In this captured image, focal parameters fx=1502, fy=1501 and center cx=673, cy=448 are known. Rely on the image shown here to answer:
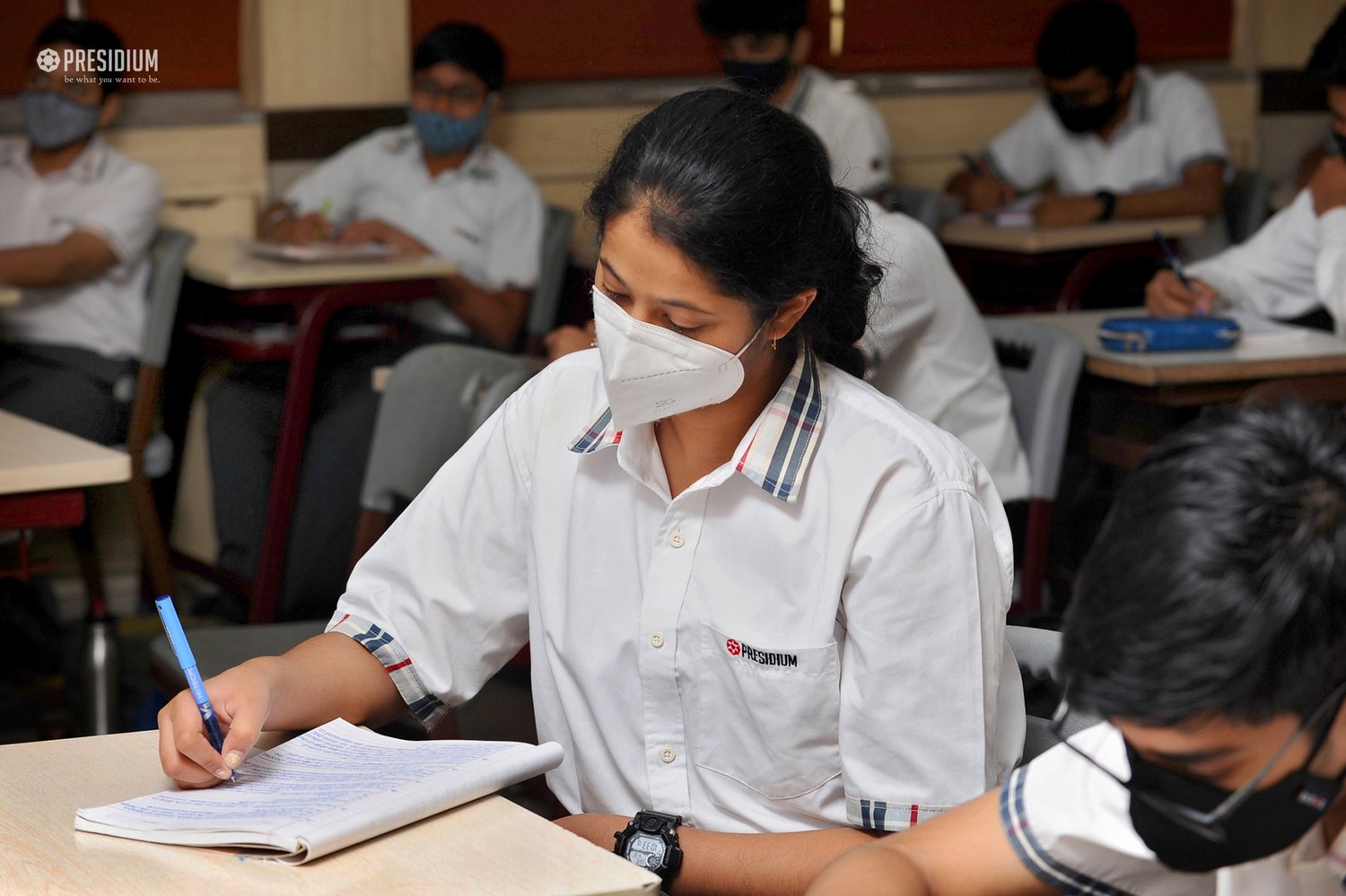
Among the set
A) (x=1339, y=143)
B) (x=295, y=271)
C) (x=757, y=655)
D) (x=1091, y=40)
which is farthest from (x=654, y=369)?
(x=1091, y=40)

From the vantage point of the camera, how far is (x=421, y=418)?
2158 millimetres

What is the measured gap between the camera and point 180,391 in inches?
160

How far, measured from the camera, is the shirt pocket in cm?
127

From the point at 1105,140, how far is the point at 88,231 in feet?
10.8

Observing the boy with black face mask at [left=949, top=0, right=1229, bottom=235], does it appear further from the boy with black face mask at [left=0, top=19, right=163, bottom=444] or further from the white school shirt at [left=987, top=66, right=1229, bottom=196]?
the boy with black face mask at [left=0, top=19, right=163, bottom=444]

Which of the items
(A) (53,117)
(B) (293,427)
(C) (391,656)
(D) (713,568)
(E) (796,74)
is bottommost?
(B) (293,427)

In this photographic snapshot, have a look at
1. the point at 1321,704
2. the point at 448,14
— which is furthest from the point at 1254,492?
the point at 448,14

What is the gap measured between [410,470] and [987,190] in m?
3.42

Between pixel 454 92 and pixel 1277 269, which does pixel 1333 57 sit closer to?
pixel 1277 269

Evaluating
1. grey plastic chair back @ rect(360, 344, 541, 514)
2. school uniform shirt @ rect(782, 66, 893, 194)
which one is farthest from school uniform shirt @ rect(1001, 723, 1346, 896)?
school uniform shirt @ rect(782, 66, 893, 194)

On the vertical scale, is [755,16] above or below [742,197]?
above

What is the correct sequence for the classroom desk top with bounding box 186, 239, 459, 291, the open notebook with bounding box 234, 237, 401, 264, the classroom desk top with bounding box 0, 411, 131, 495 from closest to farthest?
1. the classroom desk top with bounding box 0, 411, 131, 495
2. the classroom desk top with bounding box 186, 239, 459, 291
3. the open notebook with bounding box 234, 237, 401, 264

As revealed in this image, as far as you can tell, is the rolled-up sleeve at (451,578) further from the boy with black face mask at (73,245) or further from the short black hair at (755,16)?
the short black hair at (755,16)

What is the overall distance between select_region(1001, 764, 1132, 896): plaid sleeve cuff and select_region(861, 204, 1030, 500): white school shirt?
149 cm
